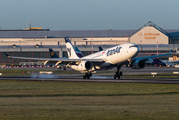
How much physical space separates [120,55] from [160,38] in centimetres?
10184

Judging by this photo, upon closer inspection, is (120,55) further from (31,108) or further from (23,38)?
(23,38)

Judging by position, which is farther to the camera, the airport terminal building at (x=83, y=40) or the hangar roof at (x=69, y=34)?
the hangar roof at (x=69, y=34)

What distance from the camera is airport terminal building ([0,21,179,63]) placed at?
444 ft

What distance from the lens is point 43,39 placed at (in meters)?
159

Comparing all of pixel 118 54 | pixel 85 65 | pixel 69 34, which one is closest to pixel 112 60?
pixel 118 54

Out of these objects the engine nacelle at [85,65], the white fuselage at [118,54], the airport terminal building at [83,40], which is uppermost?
the airport terminal building at [83,40]

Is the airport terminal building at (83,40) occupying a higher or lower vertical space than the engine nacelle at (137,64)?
higher

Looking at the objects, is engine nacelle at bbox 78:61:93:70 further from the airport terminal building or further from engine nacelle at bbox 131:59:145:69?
the airport terminal building

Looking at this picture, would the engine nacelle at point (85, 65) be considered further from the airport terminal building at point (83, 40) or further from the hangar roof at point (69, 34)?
the hangar roof at point (69, 34)

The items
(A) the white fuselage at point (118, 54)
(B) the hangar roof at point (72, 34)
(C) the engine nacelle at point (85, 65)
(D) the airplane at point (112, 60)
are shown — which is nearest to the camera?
(A) the white fuselage at point (118, 54)

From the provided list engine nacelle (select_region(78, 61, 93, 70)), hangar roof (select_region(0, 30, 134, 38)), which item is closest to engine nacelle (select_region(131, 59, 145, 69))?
engine nacelle (select_region(78, 61, 93, 70))

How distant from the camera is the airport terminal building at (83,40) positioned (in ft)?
444

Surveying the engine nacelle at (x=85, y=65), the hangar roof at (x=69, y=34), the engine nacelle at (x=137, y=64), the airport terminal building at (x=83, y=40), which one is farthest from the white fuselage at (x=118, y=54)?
the hangar roof at (x=69, y=34)

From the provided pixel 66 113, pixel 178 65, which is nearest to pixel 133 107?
pixel 66 113
